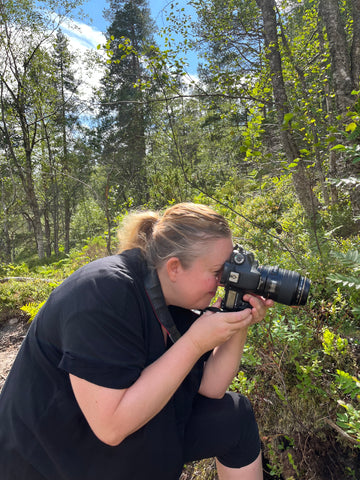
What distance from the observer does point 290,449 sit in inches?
76.2

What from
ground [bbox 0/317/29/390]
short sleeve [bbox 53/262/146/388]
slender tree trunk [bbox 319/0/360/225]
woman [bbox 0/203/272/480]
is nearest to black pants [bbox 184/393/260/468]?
woman [bbox 0/203/272/480]

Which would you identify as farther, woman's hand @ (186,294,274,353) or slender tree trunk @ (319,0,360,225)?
slender tree trunk @ (319,0,360,225)

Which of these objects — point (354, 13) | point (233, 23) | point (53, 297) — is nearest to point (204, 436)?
point (53, 297)

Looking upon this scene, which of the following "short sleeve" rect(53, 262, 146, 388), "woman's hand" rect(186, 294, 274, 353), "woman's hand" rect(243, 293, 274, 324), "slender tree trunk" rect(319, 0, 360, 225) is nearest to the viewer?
"short sleeve" rect(53, 262, 146, 388)

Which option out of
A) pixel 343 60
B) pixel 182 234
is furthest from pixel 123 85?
pixel 182 234

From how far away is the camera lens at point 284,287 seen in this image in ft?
4.80

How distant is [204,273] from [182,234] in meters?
0.21

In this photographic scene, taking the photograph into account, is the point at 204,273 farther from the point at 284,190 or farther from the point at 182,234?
the point at 284,190

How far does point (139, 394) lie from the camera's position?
1.15m

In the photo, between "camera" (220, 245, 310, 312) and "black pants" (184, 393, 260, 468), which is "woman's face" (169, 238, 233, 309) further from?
"black pants" (184, 393, 260, 468)

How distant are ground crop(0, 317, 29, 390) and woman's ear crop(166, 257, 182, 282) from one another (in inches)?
119

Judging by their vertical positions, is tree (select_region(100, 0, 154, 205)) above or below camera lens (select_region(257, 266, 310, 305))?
above

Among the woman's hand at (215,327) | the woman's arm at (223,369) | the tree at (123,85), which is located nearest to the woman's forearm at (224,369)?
the woman's arm at (223,369)

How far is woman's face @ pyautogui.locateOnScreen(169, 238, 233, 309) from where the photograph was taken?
1417 millimetres
